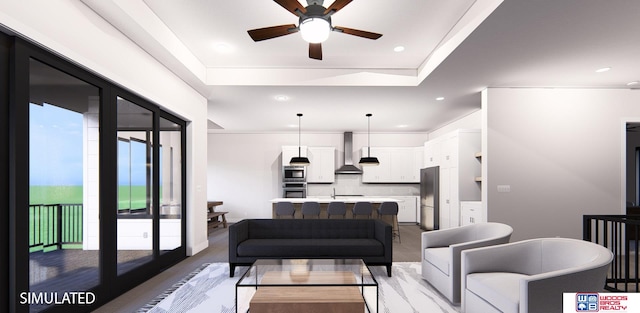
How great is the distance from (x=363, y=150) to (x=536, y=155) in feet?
15.7

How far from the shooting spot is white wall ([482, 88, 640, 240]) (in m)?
4.79

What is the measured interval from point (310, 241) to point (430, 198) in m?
4.51

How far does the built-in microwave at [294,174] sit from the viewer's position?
8648mm

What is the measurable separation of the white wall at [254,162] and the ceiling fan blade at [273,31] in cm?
659

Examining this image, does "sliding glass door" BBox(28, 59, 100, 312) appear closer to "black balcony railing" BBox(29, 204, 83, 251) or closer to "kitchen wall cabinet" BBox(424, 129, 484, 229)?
"black balcony railing" BBox(29, 204, 83, 251)

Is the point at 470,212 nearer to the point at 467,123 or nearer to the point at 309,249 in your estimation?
the point at 467,123

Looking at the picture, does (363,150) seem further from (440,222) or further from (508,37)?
(508,37)

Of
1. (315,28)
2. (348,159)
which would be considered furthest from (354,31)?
(348,159)

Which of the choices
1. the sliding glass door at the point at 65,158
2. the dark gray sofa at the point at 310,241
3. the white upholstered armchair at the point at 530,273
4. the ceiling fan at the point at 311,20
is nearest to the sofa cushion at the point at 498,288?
the white upholstered armchair at the point at 530,273

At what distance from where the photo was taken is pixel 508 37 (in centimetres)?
328

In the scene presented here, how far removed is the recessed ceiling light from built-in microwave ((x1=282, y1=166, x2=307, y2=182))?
15.4 ft

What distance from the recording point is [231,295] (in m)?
3.25

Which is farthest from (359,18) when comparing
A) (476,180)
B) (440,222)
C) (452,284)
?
(440,222)

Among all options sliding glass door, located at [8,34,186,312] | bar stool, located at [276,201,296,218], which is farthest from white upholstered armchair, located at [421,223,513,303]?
sliding glass door, located at [8,34,186,312]
